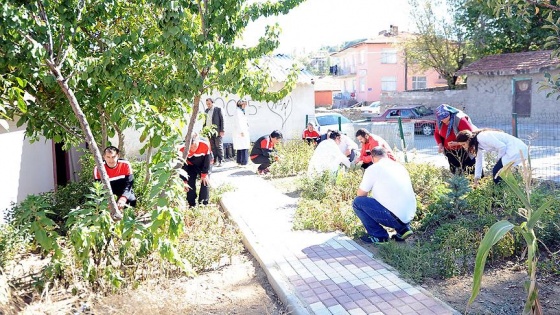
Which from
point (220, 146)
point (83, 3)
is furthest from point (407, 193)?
point (220, 146)

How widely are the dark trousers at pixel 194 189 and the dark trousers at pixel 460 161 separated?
4.11 m

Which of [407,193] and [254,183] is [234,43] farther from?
[254,183]

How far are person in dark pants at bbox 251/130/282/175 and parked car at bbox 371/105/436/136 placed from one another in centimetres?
1268

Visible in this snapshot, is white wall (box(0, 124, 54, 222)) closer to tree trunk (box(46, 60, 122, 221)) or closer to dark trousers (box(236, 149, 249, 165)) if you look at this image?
tree trunk (box(46, 60, 122, 221))

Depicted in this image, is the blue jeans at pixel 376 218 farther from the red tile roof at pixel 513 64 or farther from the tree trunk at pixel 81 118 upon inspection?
the red tile roof at pixel 513 64

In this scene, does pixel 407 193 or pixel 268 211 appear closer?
pixel 407 193

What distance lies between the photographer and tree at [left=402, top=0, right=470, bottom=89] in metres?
29.0

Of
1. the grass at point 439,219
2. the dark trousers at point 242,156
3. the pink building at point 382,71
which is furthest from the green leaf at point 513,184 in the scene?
the pink building at point 382,71

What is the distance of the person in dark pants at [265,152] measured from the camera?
37.2ft

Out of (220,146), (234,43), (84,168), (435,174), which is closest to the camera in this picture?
(234,43)

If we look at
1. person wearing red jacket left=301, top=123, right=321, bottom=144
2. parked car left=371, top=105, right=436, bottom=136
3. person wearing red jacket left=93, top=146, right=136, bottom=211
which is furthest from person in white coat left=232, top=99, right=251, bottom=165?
parked car left=371, top=105, right=436, bottom=136

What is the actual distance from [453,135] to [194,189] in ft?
14.6

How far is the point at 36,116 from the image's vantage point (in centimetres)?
576

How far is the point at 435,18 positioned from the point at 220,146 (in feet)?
70.9
